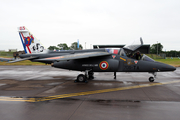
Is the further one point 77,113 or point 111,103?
point 111,103

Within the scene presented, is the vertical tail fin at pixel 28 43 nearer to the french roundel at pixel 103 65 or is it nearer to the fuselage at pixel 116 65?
the fuselage at pixel 116 65

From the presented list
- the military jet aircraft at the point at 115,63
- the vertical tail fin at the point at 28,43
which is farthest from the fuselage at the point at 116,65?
the vertical tail fin at the point at 28,43

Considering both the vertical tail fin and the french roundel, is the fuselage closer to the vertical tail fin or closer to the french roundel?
the french roundel

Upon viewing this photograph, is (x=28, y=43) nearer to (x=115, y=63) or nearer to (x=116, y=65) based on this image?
(x=115, y=63)

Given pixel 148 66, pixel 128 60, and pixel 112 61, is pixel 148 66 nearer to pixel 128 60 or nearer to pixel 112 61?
pixel 128 60

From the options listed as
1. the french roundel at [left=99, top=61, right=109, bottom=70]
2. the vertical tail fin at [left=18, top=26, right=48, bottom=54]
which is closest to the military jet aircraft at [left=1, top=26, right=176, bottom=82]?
the french roundel at [left=99, top=61, right=109, bottom=70]

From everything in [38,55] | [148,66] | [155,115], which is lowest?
[155,115]

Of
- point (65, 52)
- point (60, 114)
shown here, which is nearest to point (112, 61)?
point (65, 52)

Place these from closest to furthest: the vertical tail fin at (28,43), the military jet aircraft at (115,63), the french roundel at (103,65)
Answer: the military jet aircraft at (115,63) → the french roundel at (103,65) → the vertical tail fin at (28,43)

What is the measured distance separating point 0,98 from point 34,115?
3.09m

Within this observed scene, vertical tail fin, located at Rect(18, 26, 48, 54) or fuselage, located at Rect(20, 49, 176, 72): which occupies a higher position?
vertical tail fin, located at Rect(18, 26, 48, 54)

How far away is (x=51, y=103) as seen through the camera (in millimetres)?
5828

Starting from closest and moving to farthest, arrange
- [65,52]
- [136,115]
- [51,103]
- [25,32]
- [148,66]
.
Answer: [136,115] → [51,103] → [148,66] → [65,52] → [25,32]

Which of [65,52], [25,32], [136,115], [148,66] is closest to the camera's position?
[136,115]
